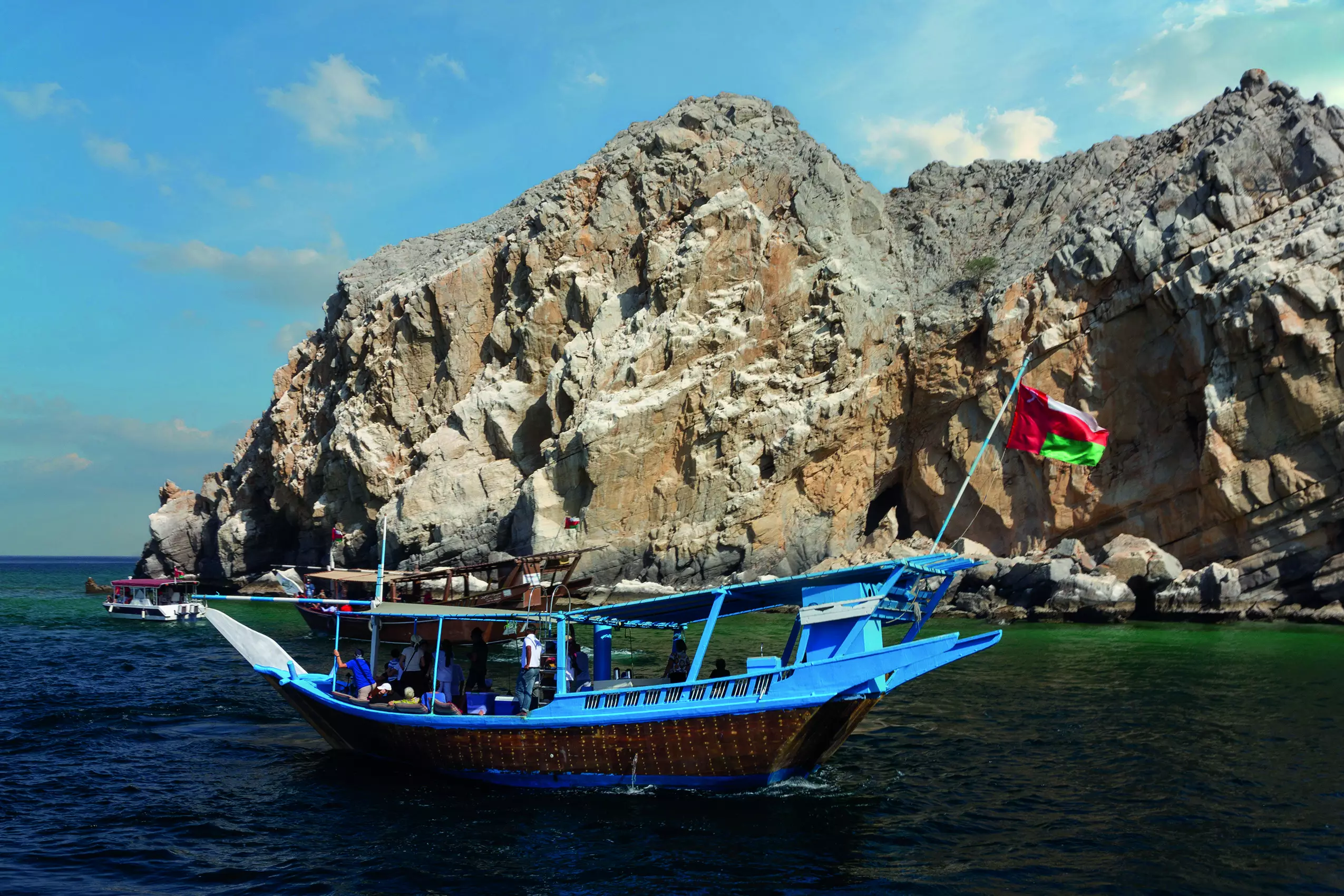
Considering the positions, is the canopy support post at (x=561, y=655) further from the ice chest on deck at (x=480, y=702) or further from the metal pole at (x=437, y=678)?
the metal pole at (x=437, y=678)

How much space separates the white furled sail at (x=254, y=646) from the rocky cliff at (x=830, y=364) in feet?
91.3

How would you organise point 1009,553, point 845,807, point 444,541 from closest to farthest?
point 845,807, point 1009,553, point 444,541

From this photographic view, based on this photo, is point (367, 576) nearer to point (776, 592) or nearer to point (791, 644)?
point (791, 644)

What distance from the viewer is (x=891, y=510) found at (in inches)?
1949

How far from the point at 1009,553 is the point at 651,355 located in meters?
20.2

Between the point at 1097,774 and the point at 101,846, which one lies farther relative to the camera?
the point at 1097,774

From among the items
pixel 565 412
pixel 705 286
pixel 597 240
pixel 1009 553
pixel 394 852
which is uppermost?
pixel 597 240

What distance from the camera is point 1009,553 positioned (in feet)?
139

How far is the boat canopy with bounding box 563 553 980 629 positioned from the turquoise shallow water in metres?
2.70

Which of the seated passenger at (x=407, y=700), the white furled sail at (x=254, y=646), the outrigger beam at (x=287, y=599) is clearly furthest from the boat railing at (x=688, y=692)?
the white furled sail at (x=254, y=646)

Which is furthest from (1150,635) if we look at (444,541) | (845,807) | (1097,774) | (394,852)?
(444,541)

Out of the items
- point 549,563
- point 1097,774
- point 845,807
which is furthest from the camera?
point 549,563

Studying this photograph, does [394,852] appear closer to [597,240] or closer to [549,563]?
[549,563]

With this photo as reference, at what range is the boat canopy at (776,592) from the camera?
1254 centimetres
